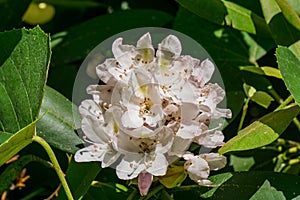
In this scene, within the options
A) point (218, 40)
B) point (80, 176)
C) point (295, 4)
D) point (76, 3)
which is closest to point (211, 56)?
point (218, 40)

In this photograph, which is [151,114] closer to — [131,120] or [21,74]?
[131,120]

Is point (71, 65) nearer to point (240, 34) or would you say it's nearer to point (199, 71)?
point (240, 34)

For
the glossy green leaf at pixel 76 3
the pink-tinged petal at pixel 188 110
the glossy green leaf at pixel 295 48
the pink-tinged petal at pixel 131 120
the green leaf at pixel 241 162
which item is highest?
the glossy green leaf at pixel 295 48

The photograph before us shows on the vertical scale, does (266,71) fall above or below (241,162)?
above

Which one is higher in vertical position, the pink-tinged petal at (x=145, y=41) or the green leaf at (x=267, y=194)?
the pink-tinged petal at (x=145, y=41)

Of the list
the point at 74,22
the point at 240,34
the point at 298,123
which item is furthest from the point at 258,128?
the point at 74,22

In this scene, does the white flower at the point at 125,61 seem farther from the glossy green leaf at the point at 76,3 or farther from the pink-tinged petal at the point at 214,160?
the glossy green leaf at the point at 76,3

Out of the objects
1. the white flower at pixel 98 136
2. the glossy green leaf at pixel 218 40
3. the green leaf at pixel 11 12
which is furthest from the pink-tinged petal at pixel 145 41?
the green leaf at pixel 11 12
